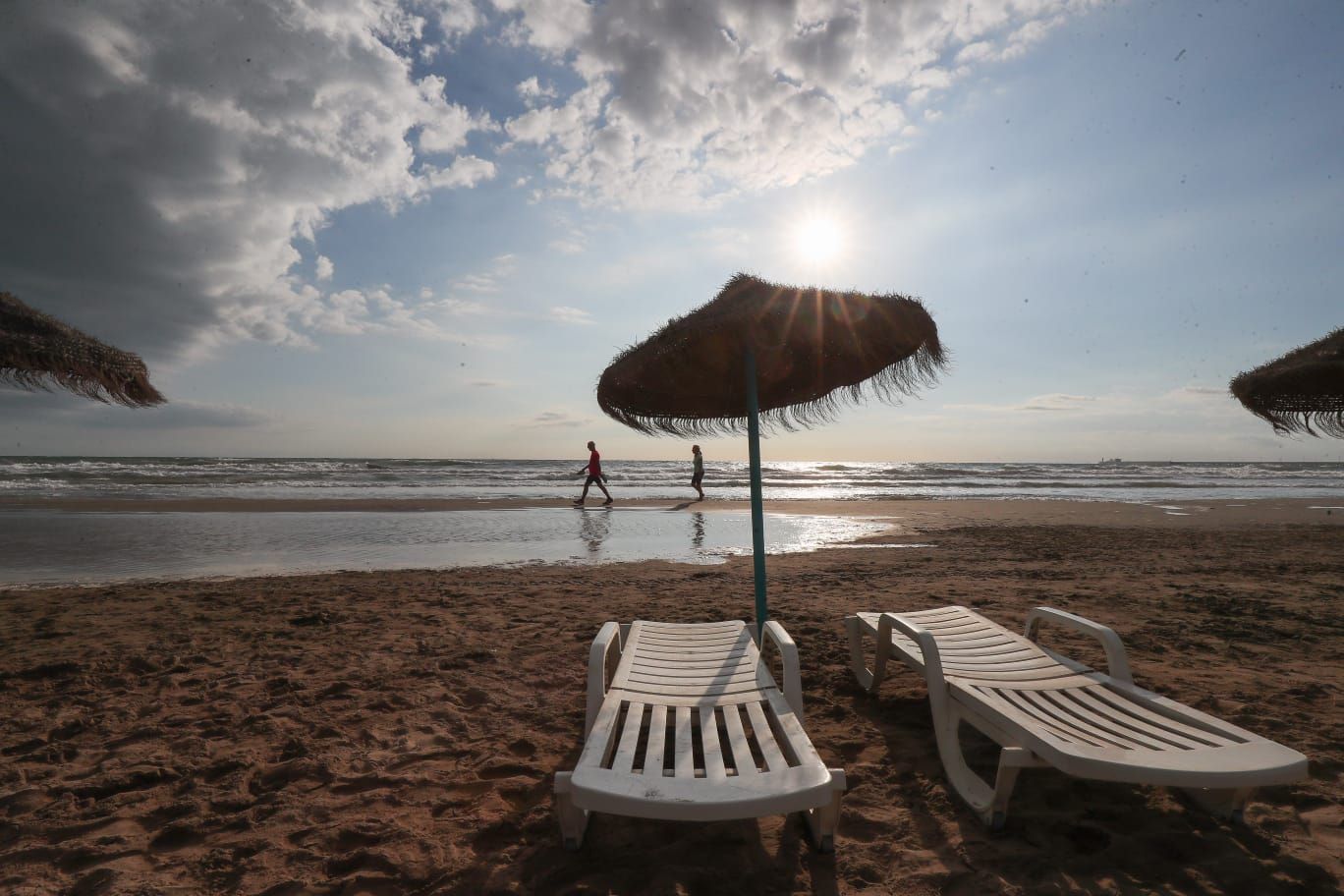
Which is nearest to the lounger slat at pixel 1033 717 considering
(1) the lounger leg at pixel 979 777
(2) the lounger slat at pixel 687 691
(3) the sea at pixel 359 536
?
(1) the lounger leg at pixel 979 777

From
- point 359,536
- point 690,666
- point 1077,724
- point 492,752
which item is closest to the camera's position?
point 1077,724

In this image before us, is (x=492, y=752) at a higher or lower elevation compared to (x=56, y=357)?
lower

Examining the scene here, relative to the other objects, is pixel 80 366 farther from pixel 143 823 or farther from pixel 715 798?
pixel 715 798

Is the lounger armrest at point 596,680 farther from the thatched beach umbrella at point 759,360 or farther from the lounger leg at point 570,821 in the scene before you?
the thatched beach umbrella at point 759,360

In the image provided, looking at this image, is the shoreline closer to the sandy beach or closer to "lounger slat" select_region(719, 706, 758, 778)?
the sandy beach

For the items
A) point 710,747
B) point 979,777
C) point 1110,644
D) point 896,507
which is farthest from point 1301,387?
point 896,507

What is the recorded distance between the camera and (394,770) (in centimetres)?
307

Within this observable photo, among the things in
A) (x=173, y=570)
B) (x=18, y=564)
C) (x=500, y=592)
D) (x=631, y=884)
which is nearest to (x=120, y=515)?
(x=18, y=564)

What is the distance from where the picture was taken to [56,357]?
14.1 feet

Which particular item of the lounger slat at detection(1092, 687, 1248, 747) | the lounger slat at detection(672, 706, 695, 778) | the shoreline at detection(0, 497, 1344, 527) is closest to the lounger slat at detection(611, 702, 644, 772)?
the lounger slat at detection(672, 706, 695, 778)

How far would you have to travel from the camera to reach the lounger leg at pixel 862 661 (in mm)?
3881

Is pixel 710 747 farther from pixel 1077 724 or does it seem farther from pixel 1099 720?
pixel 1099 720

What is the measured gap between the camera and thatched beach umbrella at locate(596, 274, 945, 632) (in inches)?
148

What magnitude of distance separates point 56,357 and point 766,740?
206 inches
